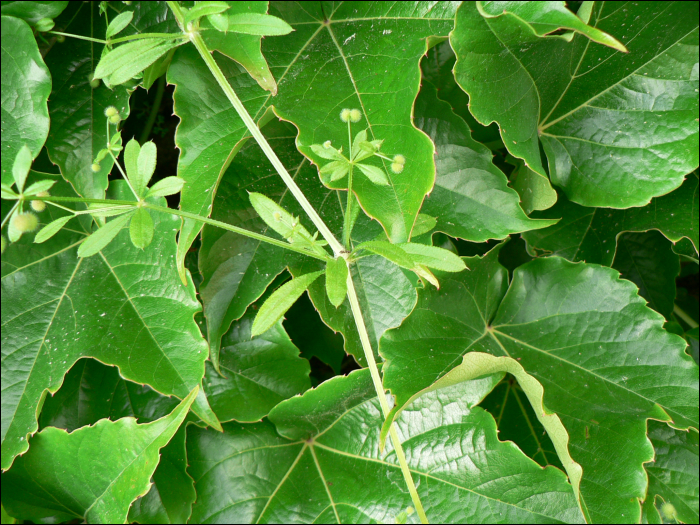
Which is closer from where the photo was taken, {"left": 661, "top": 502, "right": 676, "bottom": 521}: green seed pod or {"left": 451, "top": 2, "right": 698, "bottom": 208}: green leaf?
{"left": 451, "top": 2, "right": 698, "bottom": 208}: green leaf

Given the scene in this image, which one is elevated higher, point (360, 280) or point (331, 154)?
point (331, 154)

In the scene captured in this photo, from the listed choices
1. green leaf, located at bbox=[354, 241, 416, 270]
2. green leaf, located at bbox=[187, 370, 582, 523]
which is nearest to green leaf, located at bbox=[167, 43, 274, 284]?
green leaf, located at bbox=[354, 241, 416, 270]

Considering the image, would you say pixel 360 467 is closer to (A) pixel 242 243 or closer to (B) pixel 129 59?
(A) pixel 242 243

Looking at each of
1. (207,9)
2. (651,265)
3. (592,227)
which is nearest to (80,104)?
(207,9)

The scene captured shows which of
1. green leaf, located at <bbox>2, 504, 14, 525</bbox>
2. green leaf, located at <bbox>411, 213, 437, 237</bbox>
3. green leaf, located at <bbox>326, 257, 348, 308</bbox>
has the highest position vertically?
green leaf, located at <bbox>326, 257, 348, 308</bbox>

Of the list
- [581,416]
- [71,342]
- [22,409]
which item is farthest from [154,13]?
[581,416]

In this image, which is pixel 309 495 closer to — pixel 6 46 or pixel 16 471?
pixel 16 471

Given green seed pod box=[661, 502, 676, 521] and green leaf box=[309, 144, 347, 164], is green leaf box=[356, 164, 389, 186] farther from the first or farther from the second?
green seed pod box=[661, 502, 676, 521]
